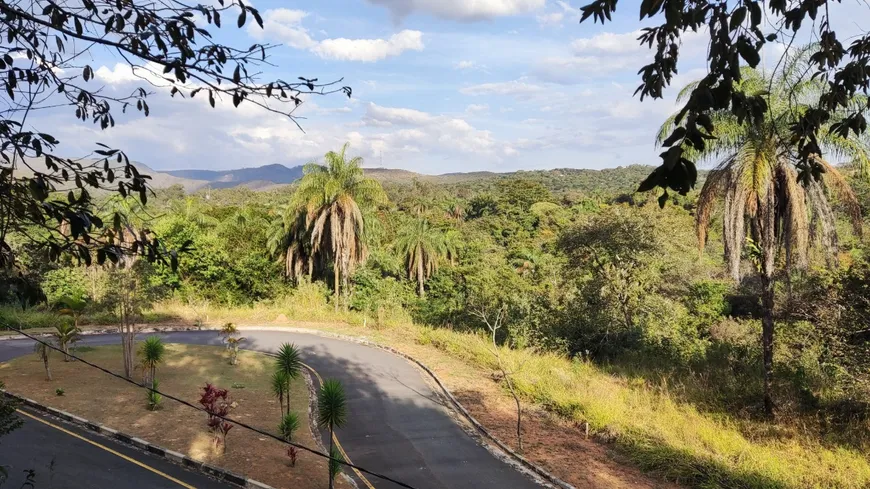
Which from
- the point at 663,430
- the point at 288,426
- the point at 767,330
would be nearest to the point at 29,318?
the point at 288,426

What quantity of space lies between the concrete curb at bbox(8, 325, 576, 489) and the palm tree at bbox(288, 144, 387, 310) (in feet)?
15.4

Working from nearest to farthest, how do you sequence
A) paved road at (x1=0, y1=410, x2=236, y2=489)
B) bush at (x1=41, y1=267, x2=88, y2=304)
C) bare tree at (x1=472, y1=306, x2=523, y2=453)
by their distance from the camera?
paved road at (x1=0, y1=410, x2=236, y2=489)
bare tree at (x1=472, y1=306, x2=523, y2=453)
bush at (x1=41, y1=267, x2=88, y2=304)

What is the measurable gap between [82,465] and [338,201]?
18.2 metres

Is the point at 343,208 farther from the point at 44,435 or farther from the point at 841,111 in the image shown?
the point at 841,111

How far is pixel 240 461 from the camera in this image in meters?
9.09

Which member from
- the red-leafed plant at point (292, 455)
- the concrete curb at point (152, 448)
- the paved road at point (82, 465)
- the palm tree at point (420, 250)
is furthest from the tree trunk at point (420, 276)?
the paved road at point (82, 465)

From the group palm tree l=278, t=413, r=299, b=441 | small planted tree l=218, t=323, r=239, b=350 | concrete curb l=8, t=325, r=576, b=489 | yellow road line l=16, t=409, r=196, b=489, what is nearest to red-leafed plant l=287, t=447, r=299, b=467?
palm tree l=278, t=413, r=299, b=441

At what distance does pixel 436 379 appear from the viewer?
50.5ft

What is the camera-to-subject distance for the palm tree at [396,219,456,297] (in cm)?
3550

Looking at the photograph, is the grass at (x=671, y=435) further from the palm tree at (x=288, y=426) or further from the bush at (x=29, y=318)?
the bush at (x=29, y=318)

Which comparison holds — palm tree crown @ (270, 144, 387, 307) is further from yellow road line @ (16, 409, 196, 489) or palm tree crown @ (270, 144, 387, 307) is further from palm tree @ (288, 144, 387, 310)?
yellow road line @ (16, 409, 196, 489)

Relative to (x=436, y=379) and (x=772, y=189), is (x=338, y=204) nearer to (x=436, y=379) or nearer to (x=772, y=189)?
(x=436, y=379)

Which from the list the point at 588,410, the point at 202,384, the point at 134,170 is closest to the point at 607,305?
the point at 588,410

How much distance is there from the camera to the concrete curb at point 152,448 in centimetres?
839
